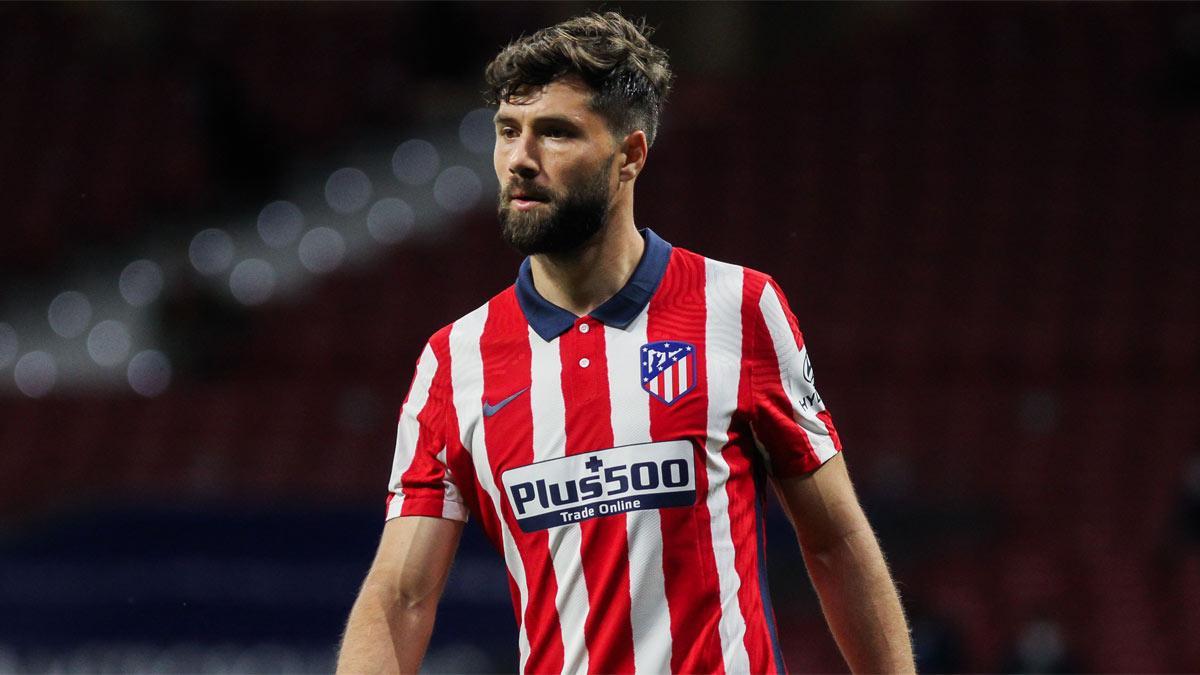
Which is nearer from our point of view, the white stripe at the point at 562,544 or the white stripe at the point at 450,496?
the white stripe at the point at 562,544

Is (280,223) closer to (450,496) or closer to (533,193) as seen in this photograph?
(450,496)

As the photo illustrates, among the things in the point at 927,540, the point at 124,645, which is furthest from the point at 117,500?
the point at 927,540

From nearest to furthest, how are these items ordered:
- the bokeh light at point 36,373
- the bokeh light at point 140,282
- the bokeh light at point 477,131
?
the bokeh light at point 36,373, the bokeh light at point 140,282, the bokeh light at point 477,131

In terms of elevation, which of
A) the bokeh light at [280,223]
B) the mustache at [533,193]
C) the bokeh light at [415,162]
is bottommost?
the mustache at [533,193]

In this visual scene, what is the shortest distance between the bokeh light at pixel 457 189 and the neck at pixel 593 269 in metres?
9.75

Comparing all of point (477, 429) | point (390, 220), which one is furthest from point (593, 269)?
point (390, 220)

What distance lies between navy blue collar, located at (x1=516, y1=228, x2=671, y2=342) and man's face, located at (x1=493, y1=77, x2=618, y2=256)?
0.45ft

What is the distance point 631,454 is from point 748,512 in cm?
21

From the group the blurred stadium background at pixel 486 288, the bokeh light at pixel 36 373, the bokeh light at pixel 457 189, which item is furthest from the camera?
the bokeh light at pixel 457 189

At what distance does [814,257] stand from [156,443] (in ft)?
15.2

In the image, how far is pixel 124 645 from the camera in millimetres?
7695

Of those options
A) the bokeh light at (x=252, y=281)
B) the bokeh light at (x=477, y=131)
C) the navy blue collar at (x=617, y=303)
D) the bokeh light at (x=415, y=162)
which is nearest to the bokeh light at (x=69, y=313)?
the bokeh light at (x=252, y=281)

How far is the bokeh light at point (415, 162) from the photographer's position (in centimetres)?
1245

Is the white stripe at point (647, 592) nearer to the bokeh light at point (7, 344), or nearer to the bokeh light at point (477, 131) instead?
the bokeh light at point (7, 344)
